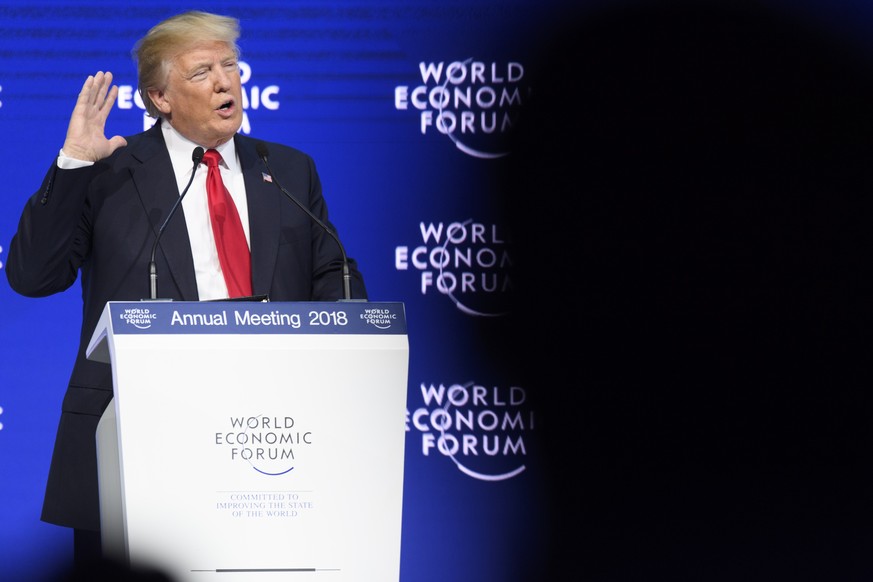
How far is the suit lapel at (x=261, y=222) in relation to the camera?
10.2 ft

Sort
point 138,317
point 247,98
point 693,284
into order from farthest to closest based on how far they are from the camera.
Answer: point 693,284
point 247,98
point 138,317

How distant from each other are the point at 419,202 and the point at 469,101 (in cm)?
38

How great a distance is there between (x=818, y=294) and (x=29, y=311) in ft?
8.91

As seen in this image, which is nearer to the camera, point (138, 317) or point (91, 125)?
point (138, 317)

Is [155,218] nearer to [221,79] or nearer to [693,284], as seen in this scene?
[221,79]

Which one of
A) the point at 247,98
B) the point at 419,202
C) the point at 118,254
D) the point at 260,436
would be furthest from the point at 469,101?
the point at 260,436

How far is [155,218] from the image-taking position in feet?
10.2

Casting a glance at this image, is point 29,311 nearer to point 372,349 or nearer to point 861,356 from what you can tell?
point 372,349

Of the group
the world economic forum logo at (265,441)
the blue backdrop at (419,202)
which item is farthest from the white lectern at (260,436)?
the blue backdrop at (419,202)

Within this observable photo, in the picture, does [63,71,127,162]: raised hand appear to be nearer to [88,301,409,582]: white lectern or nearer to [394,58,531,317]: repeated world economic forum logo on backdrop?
[88,301,409,582]: white lectern

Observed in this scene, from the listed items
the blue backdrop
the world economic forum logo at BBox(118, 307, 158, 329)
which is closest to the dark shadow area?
the blue backdrop

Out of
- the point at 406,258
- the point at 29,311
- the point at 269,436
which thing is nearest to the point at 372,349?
the point at 269,436

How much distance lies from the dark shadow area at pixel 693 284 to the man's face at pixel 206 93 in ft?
4.42

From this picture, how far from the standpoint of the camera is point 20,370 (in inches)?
165
